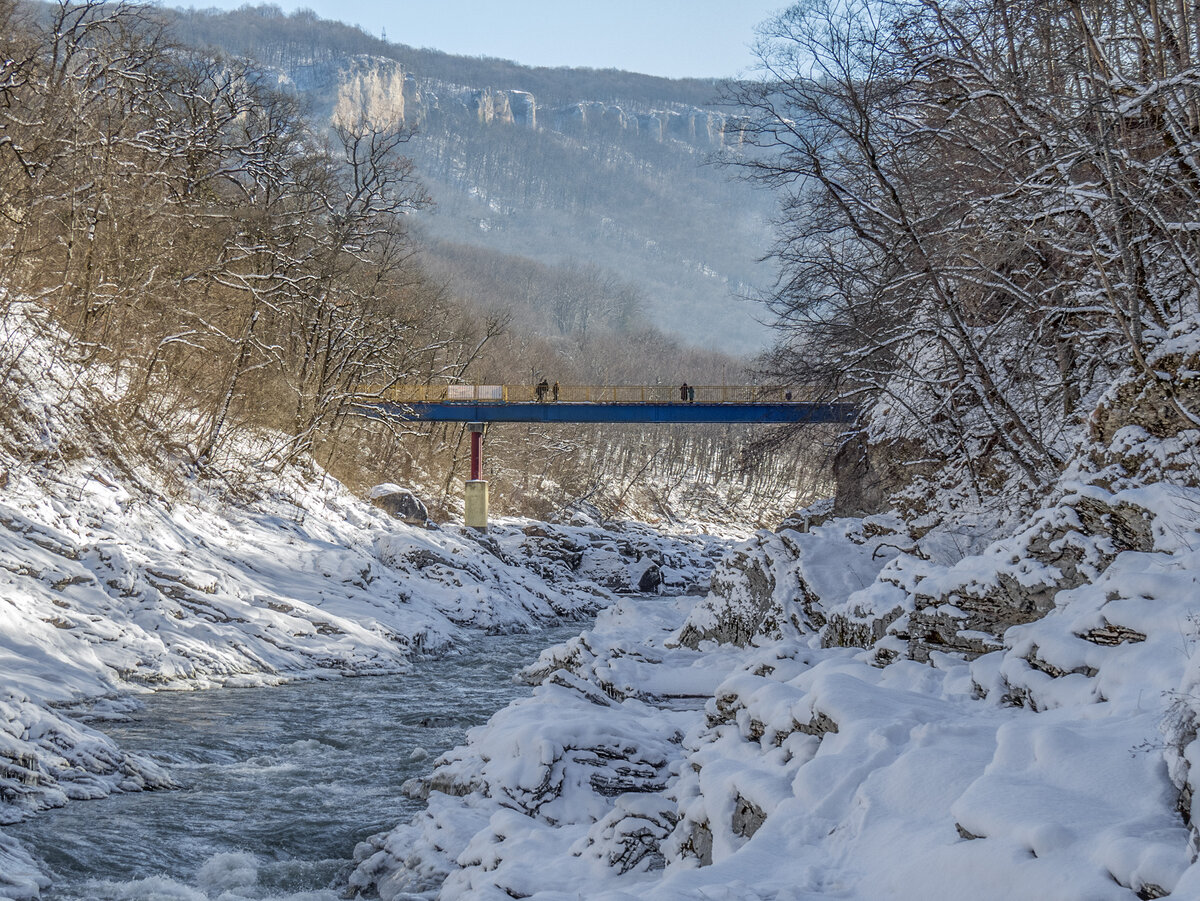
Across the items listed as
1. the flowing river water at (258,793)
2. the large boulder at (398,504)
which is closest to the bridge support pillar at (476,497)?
the large boulder at (398,504)

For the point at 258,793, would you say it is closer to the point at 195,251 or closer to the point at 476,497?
the point at 195,251

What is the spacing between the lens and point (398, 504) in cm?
3116

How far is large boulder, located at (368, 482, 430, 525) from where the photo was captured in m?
30.9

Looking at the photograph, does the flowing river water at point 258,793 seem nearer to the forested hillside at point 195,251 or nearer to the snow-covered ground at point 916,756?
the snow-covered ground at point 916,756

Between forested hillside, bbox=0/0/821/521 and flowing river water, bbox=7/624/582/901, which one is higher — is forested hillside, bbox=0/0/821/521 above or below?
above

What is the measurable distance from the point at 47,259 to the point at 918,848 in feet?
72.6

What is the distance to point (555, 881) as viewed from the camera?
258 inches

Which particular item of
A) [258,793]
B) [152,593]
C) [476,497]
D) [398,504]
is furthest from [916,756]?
[476,497]

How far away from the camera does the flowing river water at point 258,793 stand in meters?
7.75

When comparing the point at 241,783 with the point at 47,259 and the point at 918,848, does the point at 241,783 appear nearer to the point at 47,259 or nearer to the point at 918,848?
the point at 918,848

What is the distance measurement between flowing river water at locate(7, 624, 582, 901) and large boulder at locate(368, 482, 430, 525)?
48.1 feet

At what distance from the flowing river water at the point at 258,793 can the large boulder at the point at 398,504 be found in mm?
14647

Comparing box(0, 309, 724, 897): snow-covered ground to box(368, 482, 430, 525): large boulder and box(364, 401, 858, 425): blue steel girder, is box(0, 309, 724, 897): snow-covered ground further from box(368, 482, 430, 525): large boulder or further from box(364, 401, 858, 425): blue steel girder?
box(364, 401, 858, 425): blue steel girder

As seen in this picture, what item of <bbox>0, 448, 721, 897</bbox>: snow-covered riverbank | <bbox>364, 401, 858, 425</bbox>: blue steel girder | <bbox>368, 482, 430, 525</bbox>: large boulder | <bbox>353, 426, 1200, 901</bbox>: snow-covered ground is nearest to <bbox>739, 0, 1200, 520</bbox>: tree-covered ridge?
<bbox>353, 426, 1200, 901</bbox>: snow-covered ground
